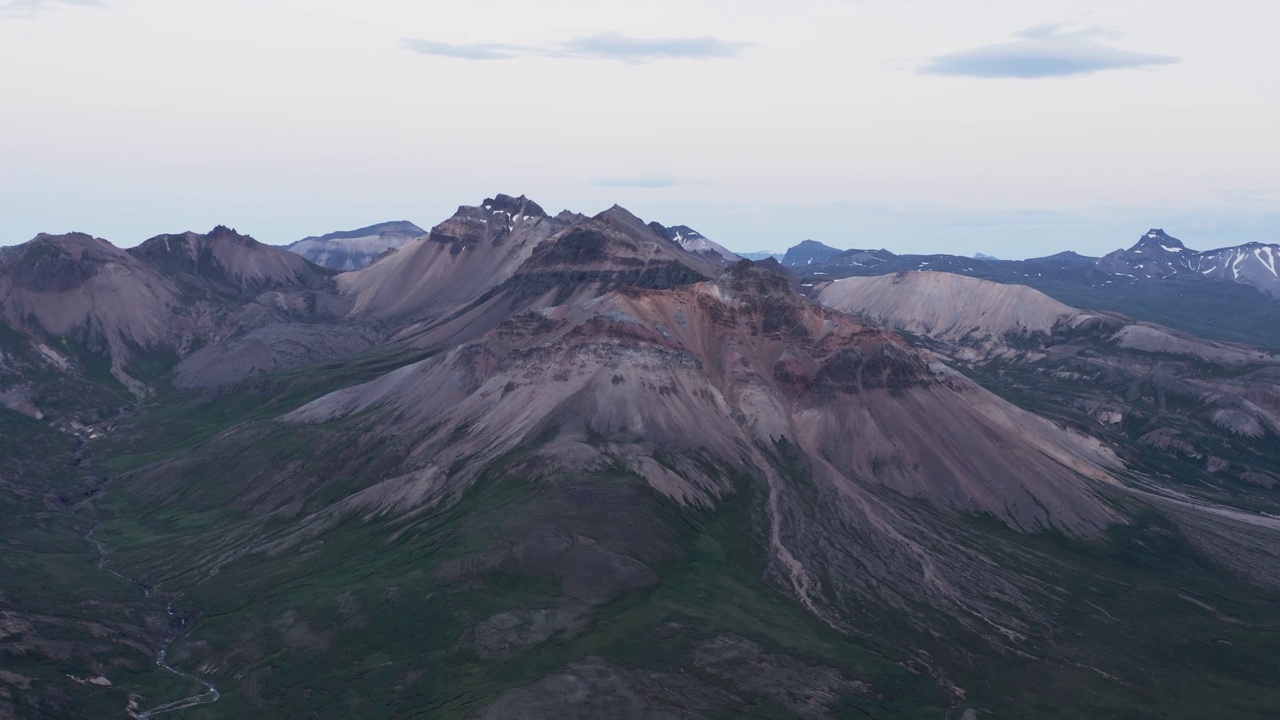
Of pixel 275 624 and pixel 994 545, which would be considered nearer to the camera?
pixel 275 624

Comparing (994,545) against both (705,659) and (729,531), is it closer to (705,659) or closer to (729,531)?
(729,531)

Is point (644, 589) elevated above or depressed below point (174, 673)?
above

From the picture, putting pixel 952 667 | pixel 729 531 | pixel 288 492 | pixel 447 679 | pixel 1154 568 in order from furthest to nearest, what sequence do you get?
pixel 288 492 < pixel 1154 568 < pixel 729 531 < pixel 952 667 < pixel 447 679

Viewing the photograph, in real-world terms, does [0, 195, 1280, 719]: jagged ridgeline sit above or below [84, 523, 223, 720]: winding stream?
above

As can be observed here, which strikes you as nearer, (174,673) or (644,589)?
(174,673)

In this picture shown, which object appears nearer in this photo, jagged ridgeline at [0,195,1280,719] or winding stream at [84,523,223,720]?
winding stream at [84,523,223,720]

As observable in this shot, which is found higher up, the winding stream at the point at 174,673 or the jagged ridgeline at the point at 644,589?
the jagged ridgeline at the point at 644,589

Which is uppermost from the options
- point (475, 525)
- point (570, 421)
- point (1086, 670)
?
point (570, 421)

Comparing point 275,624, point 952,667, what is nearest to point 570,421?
point 275,624

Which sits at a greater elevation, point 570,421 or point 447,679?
point 570,421

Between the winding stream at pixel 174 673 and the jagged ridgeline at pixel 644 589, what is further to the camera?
the jagged ridgeline at pixel 644 589

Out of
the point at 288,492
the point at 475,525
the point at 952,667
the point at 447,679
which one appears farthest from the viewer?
Result: the point at 288,492
